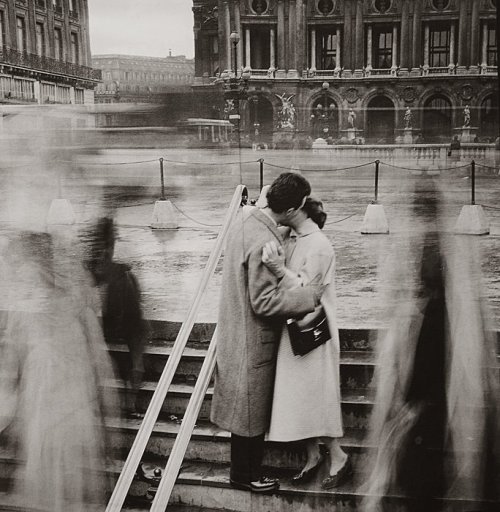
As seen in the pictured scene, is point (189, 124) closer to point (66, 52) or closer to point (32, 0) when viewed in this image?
point (66, 52)

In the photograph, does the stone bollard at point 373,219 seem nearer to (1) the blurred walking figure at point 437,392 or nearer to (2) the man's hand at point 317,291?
(1) the blurred walking figure at point 437,392

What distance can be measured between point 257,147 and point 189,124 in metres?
0.26

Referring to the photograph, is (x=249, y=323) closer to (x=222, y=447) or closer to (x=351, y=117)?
(x=222, y=447)

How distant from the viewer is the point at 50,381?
2426 millimetres

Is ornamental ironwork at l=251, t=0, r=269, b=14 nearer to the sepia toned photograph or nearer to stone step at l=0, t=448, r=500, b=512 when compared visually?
the sepia toned photograph

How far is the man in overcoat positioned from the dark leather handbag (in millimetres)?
41

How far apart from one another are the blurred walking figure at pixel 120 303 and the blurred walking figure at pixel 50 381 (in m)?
0.05

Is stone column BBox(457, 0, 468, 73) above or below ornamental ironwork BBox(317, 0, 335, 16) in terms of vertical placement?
below

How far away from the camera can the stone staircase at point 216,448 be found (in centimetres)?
202

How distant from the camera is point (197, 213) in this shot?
2.28 meters

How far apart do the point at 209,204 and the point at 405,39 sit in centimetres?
75

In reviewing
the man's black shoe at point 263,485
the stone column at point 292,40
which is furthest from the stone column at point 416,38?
the man's black shoe at point 263,485

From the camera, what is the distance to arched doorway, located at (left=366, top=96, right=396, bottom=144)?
80.0 inches

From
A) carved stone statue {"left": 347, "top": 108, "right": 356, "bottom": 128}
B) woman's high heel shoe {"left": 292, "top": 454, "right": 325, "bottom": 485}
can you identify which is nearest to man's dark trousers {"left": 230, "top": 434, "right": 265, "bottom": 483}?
woman's high heel shoe {"left": 292, "top": 454, "right": 325, "bottom": 485}
